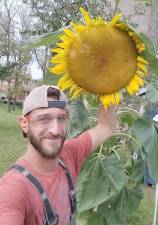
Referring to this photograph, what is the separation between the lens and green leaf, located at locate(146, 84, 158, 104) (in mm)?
1836

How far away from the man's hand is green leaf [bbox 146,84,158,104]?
0.53ft

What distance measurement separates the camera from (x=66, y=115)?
6.00 ft

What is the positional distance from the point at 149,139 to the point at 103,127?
42 centimetres

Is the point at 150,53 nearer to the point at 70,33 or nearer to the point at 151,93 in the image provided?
the point at 70,33

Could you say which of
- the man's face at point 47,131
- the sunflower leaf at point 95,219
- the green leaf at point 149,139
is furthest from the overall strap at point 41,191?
the sunflower leaf at point 95,219

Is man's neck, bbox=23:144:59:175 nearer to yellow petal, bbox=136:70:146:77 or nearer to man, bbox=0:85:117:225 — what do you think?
man, bbox=0:85:117:225

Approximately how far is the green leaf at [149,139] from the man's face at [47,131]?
10.8 inches

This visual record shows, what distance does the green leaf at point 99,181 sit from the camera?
75.7 inches

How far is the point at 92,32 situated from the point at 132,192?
126cm

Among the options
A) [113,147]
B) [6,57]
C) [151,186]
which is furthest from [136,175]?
[6,57]

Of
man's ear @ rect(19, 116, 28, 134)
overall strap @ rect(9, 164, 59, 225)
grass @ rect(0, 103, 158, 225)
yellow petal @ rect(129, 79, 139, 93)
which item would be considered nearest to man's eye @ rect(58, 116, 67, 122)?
man's ear @ rect(19, 116, 28, 134)

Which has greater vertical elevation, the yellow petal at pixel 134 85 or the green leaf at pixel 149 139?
the yellow petal at pixel 134 85

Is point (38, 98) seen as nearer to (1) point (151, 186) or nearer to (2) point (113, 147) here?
(2) point (113, 147)

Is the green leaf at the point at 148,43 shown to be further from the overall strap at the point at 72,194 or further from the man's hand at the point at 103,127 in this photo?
the overall strap at the point at 72,194
